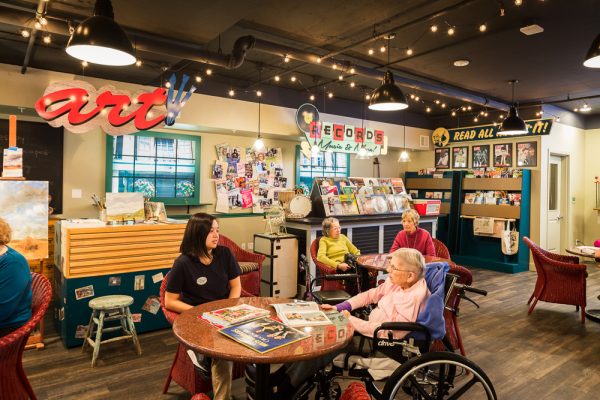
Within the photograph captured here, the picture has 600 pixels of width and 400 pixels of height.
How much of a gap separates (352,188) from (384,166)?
3429mm

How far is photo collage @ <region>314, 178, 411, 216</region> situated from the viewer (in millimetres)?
6039

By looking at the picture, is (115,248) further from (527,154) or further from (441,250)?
(527,154)

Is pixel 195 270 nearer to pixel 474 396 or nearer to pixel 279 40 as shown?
pixel 474 396

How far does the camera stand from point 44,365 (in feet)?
11.6

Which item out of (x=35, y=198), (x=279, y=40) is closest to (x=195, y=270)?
(x=35, y=198)

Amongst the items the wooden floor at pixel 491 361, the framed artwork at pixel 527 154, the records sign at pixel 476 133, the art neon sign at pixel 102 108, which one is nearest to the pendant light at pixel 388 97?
the art neon sign at pixel 102 108

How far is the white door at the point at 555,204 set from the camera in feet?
27.9

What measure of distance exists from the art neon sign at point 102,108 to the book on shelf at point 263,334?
332 cm

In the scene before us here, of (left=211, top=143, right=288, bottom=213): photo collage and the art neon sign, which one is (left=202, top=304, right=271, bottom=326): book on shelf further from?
(left=211, top=143, right=288, bottom=213): photo collage

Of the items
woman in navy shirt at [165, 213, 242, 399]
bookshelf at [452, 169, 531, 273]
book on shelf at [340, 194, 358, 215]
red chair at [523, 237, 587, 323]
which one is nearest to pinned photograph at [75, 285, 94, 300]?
woman in navy shirt at [165, 213, 242, 399]

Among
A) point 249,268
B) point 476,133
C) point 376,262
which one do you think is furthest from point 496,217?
point 249,268

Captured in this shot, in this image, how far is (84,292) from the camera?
3.94 meters

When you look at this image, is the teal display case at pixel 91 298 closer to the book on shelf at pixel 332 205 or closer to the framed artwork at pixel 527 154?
the book on shelf at pixel 332 205

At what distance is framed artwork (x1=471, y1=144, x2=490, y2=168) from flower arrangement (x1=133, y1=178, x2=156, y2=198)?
21.5 feet
